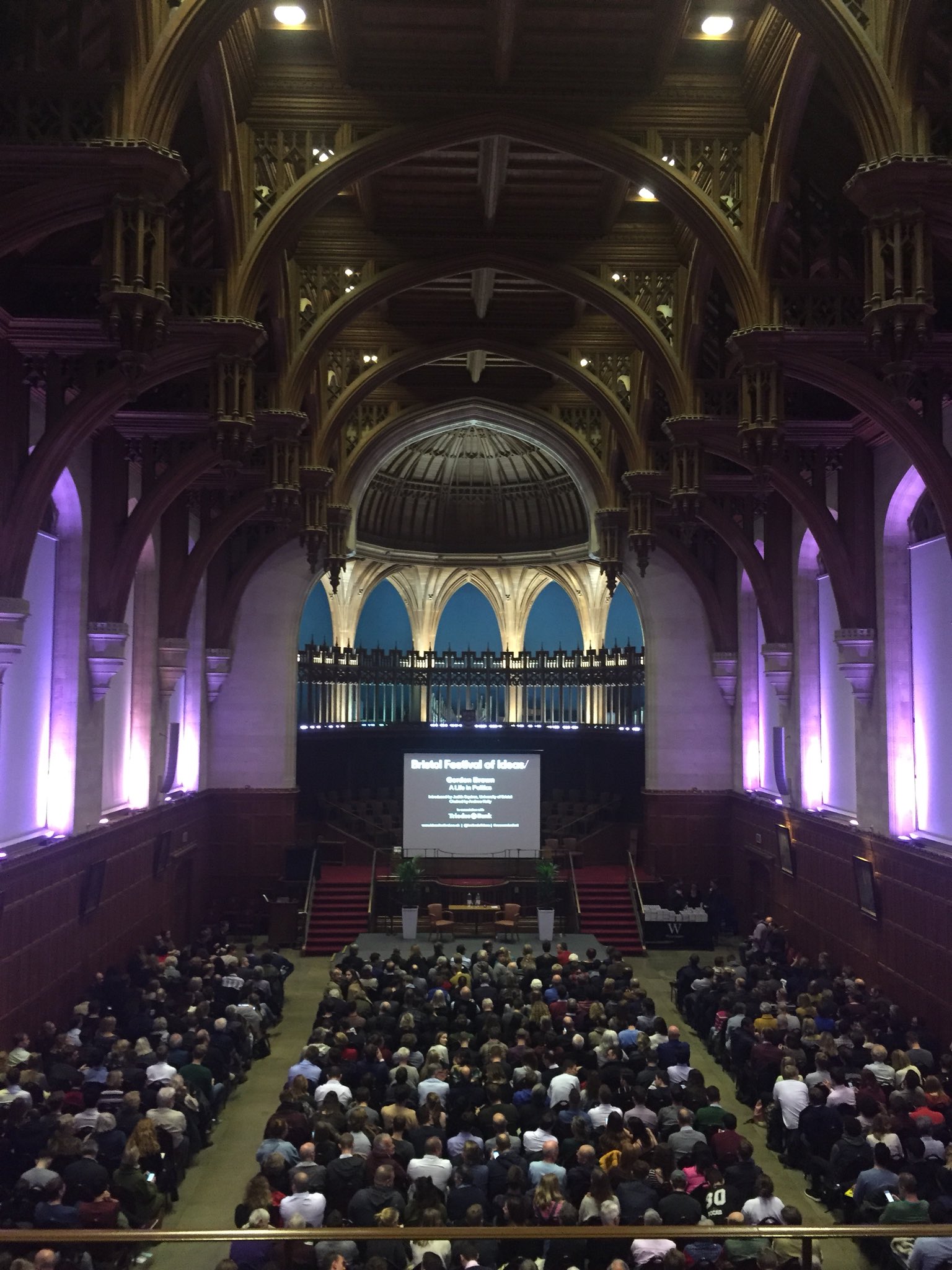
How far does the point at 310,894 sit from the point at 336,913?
68 centimetres

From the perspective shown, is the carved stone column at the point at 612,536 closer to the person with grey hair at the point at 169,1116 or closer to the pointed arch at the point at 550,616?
the pointed arch at the point at 550,616

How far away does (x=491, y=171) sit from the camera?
14.6 m

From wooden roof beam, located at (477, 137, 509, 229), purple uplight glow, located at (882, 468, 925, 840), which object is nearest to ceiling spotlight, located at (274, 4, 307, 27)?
wooden roof beam, located at (477, 137, 509, 229)

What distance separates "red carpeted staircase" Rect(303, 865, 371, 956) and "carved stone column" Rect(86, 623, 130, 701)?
29.3 ft

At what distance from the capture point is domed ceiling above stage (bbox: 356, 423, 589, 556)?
32.1 m

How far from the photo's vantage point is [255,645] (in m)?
25.9

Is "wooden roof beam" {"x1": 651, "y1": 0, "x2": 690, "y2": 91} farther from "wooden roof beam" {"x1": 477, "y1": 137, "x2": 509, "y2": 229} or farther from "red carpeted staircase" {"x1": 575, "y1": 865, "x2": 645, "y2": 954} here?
"red carpeted staircase" {"x1": 575, "y1": 865, "x2": 645, "y2": 954}

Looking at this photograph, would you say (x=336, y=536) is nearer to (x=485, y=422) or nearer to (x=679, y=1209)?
(x=485, y=422)

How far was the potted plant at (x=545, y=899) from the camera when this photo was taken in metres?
23.0

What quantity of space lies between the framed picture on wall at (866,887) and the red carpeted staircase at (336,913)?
1049cm

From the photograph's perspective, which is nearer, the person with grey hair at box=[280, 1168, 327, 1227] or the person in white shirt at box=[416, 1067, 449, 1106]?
the person with grey hair at box=[280, 1168, 327, 1227]

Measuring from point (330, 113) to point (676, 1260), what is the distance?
11.3 meters

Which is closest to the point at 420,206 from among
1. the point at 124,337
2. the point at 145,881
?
the point at 124,337

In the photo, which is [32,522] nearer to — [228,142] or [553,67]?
[228,142]
